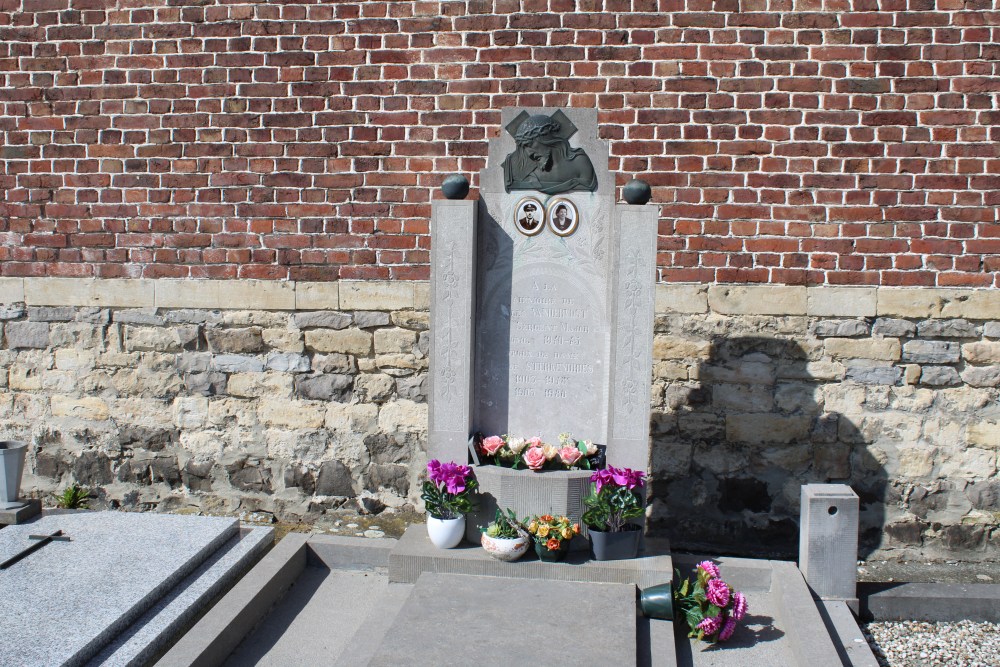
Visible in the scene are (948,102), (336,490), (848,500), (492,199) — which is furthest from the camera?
(336,490)

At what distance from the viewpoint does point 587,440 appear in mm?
5207

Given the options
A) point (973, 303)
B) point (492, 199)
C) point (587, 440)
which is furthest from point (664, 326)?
point (973, 303)

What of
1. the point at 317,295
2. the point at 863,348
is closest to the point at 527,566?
the point at 317,295

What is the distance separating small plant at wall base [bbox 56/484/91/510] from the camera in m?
6.14

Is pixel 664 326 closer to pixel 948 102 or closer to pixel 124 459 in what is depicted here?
pixel 948 102

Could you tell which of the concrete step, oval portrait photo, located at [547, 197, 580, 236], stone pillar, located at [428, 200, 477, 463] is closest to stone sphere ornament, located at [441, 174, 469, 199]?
stone pillar, located at [428, 200, 477, 463]

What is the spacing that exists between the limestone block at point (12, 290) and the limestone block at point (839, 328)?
18.4 feet

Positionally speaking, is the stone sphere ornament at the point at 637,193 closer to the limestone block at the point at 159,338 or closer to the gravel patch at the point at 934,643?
the gravel patch at the point at 934,643

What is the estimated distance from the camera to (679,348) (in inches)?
234

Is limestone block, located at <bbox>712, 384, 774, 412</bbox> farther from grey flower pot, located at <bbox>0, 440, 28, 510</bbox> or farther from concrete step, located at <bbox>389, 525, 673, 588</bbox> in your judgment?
grey flower pot, located at <bbox>0, 440, 28, 510</bbox>

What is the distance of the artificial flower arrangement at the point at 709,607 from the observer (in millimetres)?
4234

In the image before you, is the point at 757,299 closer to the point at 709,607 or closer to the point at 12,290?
the point at 709,607

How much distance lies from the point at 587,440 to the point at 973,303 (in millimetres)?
2714

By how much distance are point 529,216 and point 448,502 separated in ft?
5.58
